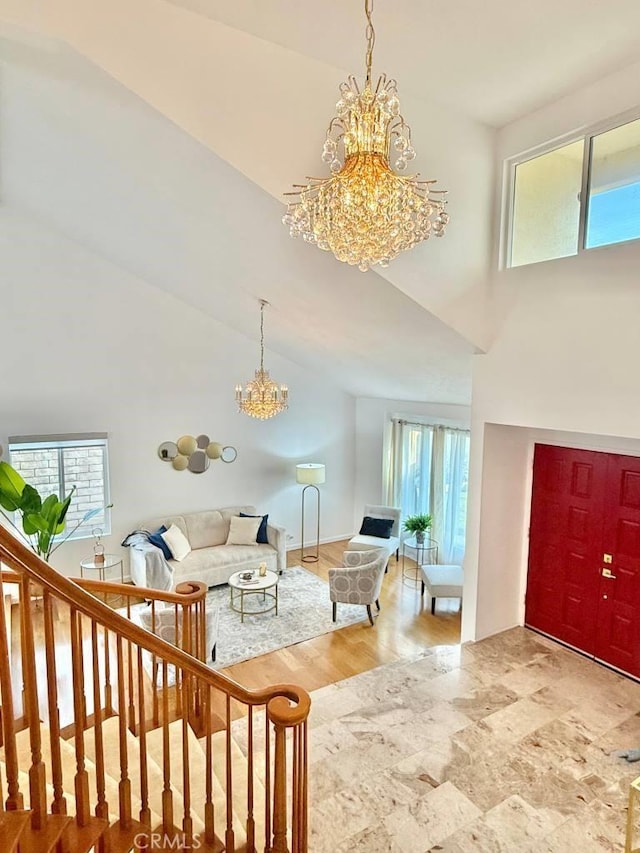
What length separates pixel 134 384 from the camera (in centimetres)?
692

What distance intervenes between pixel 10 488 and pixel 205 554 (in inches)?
113

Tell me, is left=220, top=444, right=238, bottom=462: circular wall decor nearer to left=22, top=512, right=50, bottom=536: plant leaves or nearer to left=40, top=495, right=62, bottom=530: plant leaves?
left=40, top=495, right=62, bottom=530: plant leaves

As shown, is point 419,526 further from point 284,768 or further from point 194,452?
point 284,768

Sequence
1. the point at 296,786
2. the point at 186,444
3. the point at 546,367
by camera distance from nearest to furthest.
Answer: the point at 296,786 < the point at 546,367 < the point at 186,444

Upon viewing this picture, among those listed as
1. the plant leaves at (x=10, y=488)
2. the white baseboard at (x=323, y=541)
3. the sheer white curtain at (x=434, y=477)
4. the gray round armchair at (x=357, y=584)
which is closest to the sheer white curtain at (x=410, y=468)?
the sheer white curtain at (x=434, y=477)

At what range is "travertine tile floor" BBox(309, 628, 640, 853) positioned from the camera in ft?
8.72

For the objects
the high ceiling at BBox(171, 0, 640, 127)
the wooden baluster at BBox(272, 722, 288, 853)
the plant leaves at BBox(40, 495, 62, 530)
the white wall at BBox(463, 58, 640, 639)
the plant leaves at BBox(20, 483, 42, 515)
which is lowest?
the wooden baluster at BBox(272, 722, 288, 853)

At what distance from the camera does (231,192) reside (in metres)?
3.39

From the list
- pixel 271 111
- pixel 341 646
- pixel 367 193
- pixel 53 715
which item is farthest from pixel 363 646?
pixel 271 111

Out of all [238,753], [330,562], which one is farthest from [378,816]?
[330,562]

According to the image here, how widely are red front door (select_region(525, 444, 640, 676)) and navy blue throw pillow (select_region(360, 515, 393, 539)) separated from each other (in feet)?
10.2

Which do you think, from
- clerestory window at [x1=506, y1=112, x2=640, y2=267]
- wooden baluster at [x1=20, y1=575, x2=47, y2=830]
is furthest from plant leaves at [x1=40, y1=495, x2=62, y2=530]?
clerestory window at [x1=506, y1=112, x2=640, y2=267]

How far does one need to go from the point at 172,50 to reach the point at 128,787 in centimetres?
353

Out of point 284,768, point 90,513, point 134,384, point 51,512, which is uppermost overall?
point 134,384
